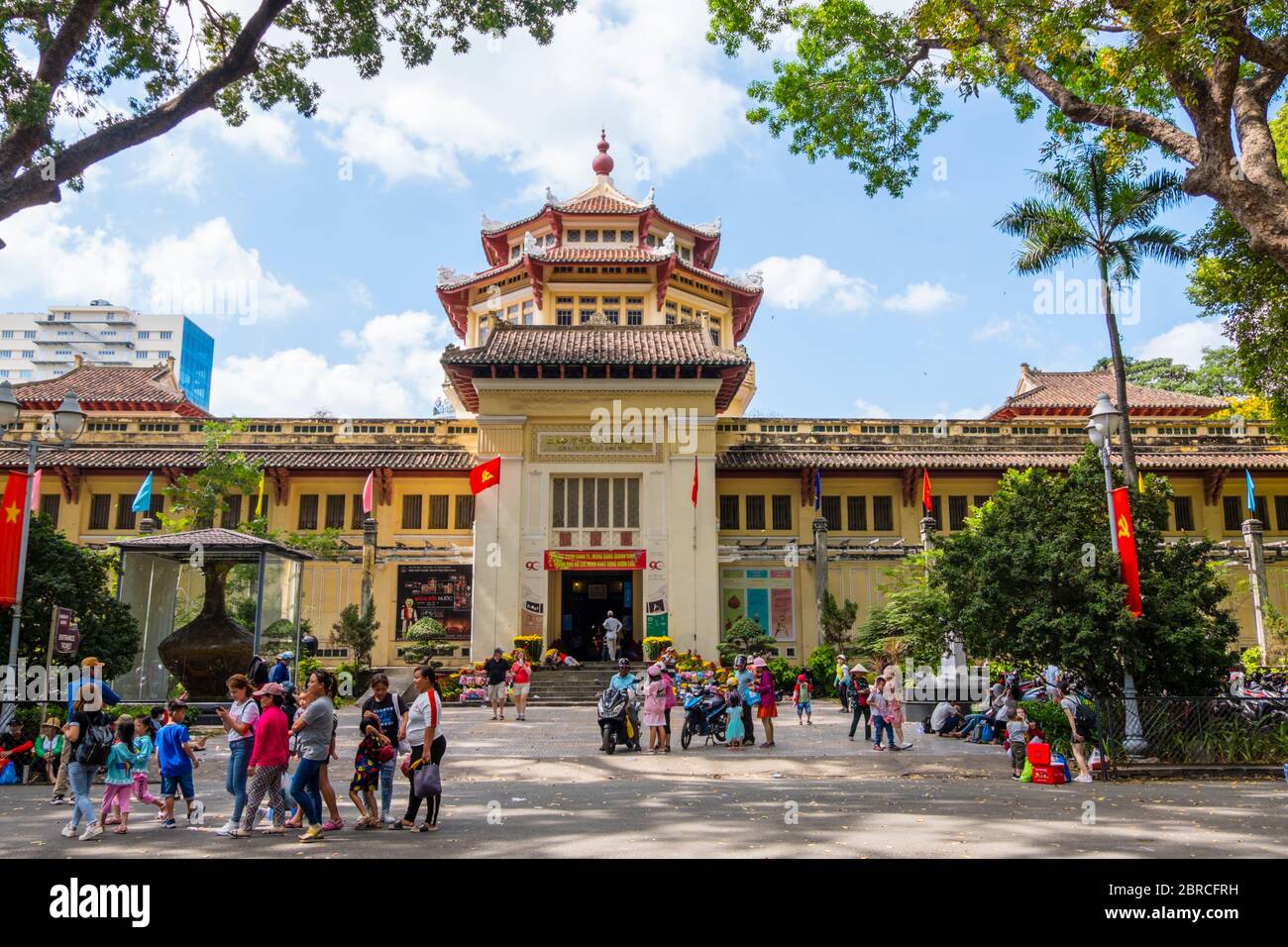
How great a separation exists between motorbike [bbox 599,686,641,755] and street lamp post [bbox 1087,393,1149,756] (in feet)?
25.1

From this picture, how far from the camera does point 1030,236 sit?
74.5ft

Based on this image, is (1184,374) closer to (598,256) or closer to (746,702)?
(598,256)

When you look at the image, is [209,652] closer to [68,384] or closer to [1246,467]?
[68,384]

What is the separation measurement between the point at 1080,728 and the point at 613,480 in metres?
17.6

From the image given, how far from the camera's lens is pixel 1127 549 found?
14180 millimetres

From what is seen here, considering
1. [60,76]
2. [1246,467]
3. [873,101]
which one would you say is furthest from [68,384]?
[1246,467]

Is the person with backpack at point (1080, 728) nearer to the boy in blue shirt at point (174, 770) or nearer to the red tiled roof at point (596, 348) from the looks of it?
the boy in blue shirt at point (174, 770)

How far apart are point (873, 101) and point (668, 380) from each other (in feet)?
49.1

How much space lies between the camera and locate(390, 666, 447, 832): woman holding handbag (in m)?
9.25

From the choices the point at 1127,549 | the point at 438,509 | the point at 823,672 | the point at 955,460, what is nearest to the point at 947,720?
the point at 1127,549

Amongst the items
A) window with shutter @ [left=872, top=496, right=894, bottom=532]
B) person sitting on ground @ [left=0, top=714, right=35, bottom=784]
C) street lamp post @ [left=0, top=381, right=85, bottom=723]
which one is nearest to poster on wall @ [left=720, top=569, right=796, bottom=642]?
window with shutter @ [left=872, top=496, right=894, bottom=532]

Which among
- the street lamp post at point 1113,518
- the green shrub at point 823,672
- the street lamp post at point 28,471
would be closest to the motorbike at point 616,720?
the street lamp post at point 1113,518

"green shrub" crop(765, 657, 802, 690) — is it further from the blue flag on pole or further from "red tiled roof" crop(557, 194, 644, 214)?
"red tiled roof" crop(557, 194, 644, 214)
